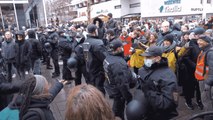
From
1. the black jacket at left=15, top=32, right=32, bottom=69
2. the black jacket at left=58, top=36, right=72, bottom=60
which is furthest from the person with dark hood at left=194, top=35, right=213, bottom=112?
the black jacket at left=15, top=32, right=32, bottom=69

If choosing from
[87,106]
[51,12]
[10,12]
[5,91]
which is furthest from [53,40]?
[51,12]

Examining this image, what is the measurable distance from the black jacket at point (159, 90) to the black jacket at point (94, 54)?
5.33ft

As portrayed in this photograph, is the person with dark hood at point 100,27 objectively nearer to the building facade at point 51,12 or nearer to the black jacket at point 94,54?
the black jacket at point 94,54

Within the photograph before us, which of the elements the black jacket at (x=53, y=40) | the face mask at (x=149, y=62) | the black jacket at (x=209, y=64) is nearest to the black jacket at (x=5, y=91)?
the face mask at (x=149, y=62)

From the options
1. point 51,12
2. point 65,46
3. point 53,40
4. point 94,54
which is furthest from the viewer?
point 51,12

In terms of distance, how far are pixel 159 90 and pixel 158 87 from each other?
0.04 metres

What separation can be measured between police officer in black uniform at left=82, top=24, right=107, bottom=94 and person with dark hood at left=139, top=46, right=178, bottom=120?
156 cm

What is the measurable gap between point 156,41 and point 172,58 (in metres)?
1.32

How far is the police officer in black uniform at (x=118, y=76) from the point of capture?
11.7 ft

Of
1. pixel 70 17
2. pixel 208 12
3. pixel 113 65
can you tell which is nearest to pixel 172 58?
pixel 113 65

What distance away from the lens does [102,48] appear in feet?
15.1

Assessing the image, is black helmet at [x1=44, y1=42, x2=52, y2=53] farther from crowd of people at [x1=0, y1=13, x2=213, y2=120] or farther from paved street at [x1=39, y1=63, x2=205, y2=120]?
paved street at [x1=39, y1=63, x2=205, y2=120]

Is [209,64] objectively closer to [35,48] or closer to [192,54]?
[192,54]

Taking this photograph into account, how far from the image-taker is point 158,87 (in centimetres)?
291
